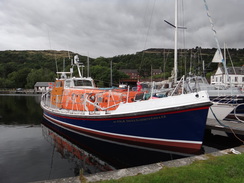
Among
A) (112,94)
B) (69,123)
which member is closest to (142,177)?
(112,94)

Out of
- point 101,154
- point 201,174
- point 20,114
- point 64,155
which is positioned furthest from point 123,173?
point 20,114

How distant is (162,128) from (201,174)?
3.32m

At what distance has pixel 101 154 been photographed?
7.75 metres

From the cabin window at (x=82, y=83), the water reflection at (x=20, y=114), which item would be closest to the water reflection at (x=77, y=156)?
the cabin window at (x=82, y=83)

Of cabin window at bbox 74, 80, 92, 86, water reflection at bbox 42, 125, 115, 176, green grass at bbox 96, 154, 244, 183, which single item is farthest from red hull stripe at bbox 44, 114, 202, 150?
cabin window at bbox 74, 80, 92, 86

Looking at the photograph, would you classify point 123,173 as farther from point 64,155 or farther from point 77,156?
point 64,155

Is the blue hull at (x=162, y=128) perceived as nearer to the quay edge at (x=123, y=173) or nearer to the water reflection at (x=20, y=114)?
the quay edge at (x=123, y=173)

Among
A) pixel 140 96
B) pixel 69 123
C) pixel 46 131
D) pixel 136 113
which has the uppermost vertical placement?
pixel 140 96

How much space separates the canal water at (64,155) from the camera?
6.27 m

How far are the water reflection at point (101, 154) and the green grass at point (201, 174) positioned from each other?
277 cm

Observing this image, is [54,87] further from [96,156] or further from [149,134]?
[149,134]

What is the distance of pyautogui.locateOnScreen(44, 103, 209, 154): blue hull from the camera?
6.82m

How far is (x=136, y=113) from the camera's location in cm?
734

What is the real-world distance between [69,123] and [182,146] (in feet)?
21.3
